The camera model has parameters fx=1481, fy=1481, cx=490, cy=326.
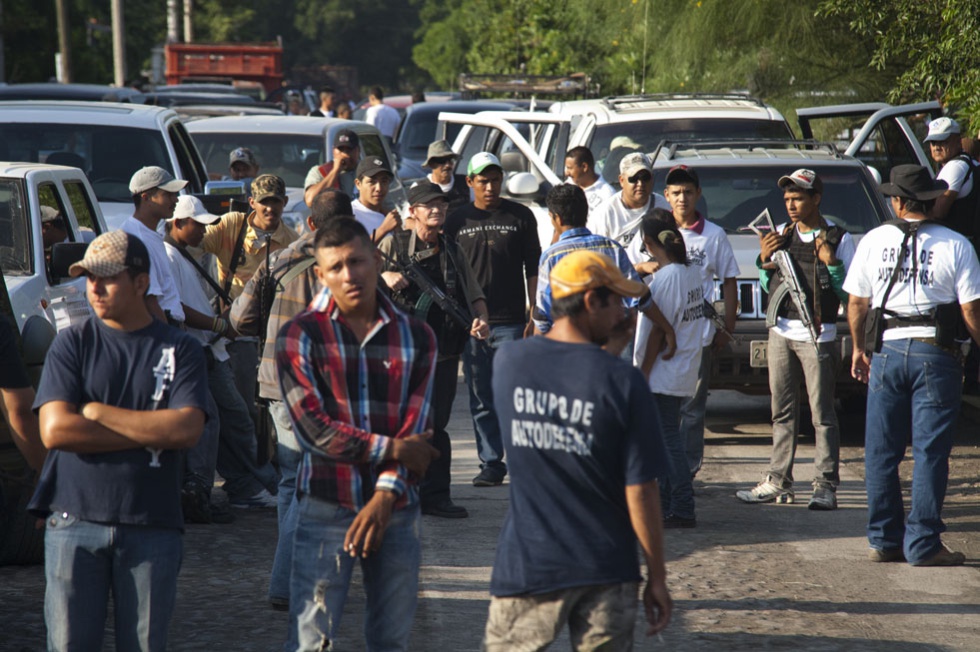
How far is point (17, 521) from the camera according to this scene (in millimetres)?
6941

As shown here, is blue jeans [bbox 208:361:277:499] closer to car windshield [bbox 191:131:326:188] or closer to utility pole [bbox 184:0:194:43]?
car windshield [bbox 191:131:326:188]

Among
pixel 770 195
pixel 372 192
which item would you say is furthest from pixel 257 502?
pixel 770 195

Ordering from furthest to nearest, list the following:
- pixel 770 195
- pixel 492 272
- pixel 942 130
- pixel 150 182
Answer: pixel 942 130
pixel 770 195
pixel 492 272
pixel 150 182

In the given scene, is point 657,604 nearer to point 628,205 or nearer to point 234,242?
point 234,242

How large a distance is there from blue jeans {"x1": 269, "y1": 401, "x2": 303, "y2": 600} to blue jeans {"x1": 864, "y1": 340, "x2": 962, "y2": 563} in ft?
9.66

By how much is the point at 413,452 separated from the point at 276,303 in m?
2.12

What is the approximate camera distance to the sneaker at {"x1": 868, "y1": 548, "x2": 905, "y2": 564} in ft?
24.5

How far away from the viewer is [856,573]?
7238 millimetres

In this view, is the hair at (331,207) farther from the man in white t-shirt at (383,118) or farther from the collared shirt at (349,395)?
the man in white t-shirt at (383,118)

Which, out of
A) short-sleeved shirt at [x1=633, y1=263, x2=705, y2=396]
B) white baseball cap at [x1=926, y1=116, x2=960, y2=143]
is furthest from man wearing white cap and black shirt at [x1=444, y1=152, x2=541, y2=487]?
white baseball cap at [x1=926, y1=116, x2=960, y2=143]

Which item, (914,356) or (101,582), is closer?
(101,582)

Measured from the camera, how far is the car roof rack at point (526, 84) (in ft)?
84.1

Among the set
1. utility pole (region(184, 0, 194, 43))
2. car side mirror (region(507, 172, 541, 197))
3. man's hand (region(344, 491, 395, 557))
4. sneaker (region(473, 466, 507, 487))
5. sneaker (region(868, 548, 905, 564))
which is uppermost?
utility pole (region(184, 0, 194, 43))

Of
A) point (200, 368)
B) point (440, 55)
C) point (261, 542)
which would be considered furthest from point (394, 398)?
point (440, 55)
